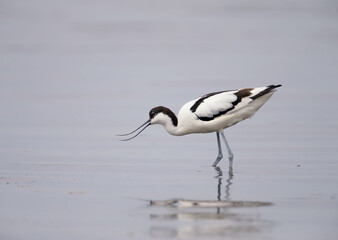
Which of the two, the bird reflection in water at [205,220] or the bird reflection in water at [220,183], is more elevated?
the bird reflection in water at [220,183]

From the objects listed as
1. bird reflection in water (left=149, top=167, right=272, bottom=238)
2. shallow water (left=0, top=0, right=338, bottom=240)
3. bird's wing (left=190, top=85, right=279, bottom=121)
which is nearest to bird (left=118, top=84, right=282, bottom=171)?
bird's wing (left=190, top=85, right=279, bottom=121)

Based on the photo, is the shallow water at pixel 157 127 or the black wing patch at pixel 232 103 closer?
the shallow water at pixel 157 127

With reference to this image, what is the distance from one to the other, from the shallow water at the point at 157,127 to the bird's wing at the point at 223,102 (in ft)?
2.03

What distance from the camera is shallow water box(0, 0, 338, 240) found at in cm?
809

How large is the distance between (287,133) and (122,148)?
287 centimetres

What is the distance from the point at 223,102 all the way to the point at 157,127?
11.8 ft

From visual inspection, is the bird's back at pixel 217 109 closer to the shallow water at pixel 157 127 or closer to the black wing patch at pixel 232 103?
the black wing patch at pixel 232 103

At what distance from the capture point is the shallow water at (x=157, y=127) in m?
8.09

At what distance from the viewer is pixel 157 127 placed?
1575 cm

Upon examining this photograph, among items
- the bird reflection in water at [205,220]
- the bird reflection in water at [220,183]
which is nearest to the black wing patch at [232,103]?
the bird reflection in water at [220,183]

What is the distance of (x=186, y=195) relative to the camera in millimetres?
9141

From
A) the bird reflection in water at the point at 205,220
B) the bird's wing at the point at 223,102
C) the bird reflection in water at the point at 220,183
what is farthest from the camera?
the bird's wing at the point at 223,102

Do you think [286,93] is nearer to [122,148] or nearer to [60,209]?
[122,148]

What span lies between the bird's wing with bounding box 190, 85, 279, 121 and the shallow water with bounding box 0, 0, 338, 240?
2.03 feet
